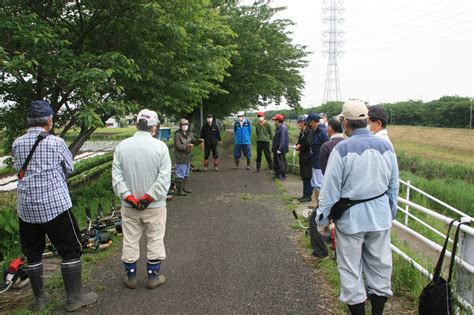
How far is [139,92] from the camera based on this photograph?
25.0 feet

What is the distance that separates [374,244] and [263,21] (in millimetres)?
17752

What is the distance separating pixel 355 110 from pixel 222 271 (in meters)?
2.48

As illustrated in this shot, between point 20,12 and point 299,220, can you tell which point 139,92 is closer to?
point 20,12

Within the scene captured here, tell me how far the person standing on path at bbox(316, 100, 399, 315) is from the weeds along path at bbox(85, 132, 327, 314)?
2.21 ft

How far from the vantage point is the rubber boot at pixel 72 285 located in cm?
354

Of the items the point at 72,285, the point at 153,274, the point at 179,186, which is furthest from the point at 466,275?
the point at 179,186

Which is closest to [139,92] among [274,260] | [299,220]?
[299,220]

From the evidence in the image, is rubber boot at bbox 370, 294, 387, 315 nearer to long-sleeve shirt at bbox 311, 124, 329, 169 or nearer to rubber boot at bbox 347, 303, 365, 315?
rubber boot at bbox 347, 303, 365, 315

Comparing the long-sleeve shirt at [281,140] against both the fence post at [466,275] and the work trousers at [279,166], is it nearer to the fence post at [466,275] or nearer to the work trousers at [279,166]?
the work trousers at [279,166]

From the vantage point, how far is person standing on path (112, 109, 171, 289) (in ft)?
12.7

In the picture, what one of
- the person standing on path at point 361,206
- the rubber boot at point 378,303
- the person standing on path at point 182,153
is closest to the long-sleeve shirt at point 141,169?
the person standing on path at point 361,206

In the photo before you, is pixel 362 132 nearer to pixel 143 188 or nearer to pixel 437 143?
pixel 143 188

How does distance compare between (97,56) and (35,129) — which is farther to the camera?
(97,56)

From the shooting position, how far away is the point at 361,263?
3.12 meters
